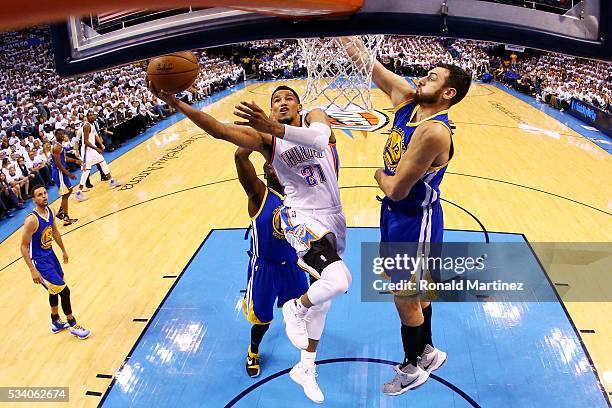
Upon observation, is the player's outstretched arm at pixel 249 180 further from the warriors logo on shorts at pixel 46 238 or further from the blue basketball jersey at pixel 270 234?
the warriors logo on shorts at pixel 46 238

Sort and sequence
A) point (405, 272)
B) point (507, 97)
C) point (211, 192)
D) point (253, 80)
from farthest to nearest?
point (253, 80) → point (507, 97) → point (211, 192) → point (405, 272)

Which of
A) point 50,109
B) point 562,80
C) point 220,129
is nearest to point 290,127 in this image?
point 220,129

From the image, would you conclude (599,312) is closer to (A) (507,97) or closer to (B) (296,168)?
(B) (296,168)

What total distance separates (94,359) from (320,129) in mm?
3627

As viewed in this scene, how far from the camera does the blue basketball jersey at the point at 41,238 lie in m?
5.34

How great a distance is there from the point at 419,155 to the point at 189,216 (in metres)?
6.27

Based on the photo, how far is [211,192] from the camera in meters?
9.91

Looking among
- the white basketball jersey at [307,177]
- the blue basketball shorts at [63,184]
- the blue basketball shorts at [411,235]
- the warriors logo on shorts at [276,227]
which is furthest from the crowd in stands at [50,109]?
the blue basketball shorts at [411,235]

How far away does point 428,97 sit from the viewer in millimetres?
3275

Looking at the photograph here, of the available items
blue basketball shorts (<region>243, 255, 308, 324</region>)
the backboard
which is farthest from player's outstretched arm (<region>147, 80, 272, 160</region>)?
blue basketball shorts (<region>243, 255, 308, 324</region>)

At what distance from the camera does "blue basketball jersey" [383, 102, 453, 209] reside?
3369 millimetres

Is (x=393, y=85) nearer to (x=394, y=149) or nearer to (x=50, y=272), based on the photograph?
(x=394, y=149)

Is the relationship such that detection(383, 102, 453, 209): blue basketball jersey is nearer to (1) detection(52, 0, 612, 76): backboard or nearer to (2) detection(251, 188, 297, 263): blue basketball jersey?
(1) detection(52, 0, 612, 76): backboard

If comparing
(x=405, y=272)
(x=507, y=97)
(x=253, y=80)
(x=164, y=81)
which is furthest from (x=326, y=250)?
(x=253, y=80)
